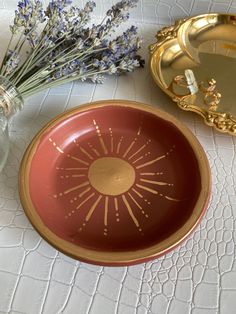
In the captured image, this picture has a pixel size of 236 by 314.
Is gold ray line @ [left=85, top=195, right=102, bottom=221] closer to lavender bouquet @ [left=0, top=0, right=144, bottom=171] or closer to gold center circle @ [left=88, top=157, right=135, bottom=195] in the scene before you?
gold center circle @ [left=88, top=157, right=135, bottom=195]

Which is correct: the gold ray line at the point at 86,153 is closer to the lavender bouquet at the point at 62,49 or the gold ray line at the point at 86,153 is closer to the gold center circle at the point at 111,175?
the gold center circle at the point at 111,175

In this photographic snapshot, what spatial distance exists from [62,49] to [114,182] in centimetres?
24

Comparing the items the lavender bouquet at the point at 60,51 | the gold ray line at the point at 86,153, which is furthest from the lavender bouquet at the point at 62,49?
the gold ray line at the point at 86,153

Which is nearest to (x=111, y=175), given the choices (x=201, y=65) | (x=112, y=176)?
(x=112, y=176)

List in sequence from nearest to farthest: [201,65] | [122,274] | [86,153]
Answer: [122,274] < [86,153] < [201,65]

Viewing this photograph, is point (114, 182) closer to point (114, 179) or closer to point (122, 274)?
point (114, 179)

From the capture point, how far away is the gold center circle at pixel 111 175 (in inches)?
22.1

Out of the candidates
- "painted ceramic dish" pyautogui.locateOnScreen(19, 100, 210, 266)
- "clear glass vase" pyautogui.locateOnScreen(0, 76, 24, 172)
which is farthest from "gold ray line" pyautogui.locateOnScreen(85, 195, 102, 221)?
"clear glass vase" pyautogui.locateOnScreen(0, 76, 24, 172)

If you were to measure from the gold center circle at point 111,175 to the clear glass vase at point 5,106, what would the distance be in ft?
0.40

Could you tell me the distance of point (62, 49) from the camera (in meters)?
0.65

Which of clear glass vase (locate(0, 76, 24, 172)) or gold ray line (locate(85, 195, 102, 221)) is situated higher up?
clear glass vase (locate(0, 76, 24, 172))

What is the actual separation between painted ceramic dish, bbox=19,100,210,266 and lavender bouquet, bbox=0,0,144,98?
8cm

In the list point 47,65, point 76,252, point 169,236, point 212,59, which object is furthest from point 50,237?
point 212,59

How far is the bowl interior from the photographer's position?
0.52 metres
